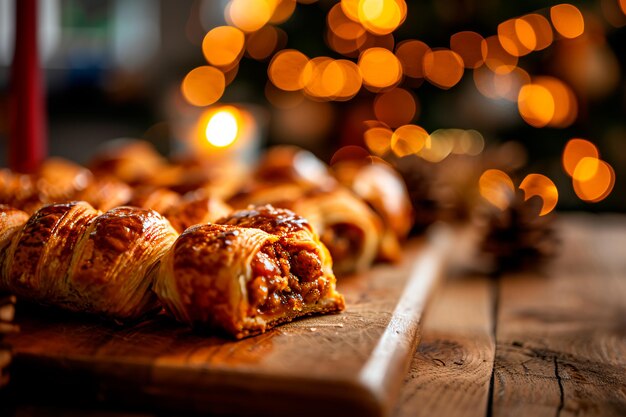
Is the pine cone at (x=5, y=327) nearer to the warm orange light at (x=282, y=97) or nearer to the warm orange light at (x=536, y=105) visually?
the warm orange light at (x=536, y=105)

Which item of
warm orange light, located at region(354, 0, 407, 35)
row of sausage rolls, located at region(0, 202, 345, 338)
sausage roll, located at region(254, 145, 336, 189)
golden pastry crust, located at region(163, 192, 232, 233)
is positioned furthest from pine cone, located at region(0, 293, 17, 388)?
warm orange light, located at region(354, 0, 407, 35)

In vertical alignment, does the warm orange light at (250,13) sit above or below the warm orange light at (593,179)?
above

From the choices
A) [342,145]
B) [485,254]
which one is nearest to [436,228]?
[485,254]

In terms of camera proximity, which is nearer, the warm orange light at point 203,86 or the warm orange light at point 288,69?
the warm orange light at point 288,69

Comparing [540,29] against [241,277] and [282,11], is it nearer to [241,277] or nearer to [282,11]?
[282,11]

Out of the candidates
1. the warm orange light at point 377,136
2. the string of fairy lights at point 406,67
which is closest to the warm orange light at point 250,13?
the string of fairy lights at point 406,67

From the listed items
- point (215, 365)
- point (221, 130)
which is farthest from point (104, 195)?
point (221, 130)

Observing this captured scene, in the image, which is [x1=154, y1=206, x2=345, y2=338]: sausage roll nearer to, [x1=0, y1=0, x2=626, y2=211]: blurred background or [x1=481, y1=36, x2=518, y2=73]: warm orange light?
[x1=0, y1=0, x2=626, y2=211]: blurred background
